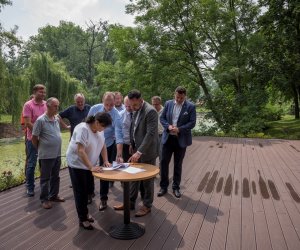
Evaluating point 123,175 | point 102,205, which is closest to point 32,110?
point 102,205

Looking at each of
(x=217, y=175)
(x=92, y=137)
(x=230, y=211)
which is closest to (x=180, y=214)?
(x=230, y=211)

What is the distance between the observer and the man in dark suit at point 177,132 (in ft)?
14.5

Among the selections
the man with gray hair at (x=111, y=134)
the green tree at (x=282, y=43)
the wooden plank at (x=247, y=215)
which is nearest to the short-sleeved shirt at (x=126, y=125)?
the man with gray hair at (x=111, y=134)

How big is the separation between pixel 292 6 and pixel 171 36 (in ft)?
17.4

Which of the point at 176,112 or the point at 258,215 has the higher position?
the point at 176,112

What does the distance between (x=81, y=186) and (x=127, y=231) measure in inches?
25.3

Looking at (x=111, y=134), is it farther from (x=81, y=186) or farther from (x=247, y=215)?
(x=247, y=215)

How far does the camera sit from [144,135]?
146 inches

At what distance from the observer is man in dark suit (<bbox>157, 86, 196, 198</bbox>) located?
441 centimetres

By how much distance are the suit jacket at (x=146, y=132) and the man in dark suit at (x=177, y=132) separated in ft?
2.32

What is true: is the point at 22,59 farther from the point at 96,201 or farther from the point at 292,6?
the point at 96,201

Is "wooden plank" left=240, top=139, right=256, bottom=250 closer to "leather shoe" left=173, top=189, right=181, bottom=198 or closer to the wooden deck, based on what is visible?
the wooden deck

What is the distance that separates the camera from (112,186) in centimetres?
495

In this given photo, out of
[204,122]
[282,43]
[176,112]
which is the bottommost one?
[204,122]
